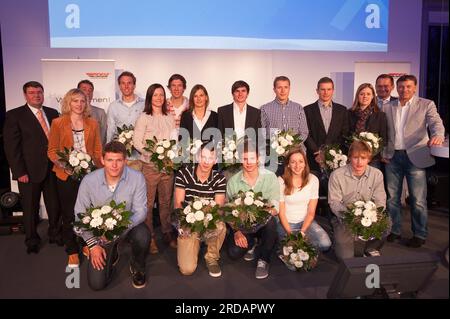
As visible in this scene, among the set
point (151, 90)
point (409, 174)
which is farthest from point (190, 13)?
point (409, 174)

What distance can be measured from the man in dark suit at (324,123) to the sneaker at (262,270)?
61.3 inches

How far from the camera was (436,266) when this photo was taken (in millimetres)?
2338

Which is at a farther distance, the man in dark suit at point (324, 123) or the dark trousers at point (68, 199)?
the man in dark suit at point (324, 123)

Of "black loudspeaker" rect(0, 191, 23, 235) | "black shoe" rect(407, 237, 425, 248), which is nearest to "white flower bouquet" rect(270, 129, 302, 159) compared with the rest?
"black shoe" rect(407, 237, 425, 248)

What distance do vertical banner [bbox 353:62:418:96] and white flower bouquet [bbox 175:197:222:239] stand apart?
358 centimetres

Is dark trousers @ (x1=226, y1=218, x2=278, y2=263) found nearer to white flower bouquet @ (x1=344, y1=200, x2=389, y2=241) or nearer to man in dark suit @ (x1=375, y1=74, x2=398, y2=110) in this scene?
white flower bouquet @ (x1=344, y1=200, x2=389, y2=241)

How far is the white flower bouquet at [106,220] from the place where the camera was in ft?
10.6

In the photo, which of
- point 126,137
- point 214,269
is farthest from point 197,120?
point 214,269

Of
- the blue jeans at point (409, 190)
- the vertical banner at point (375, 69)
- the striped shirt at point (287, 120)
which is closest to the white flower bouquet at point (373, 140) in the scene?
the blue jeans at point (409, 190)

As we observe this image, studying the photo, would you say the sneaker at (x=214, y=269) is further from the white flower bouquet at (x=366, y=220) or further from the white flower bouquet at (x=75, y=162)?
the white flower bouquet at (x=75, y=162)

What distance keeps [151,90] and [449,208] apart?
315cm

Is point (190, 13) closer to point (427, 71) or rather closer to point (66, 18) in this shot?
point (66, 18)

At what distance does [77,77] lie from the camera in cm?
549

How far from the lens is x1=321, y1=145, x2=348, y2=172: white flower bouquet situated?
4.43 metres
